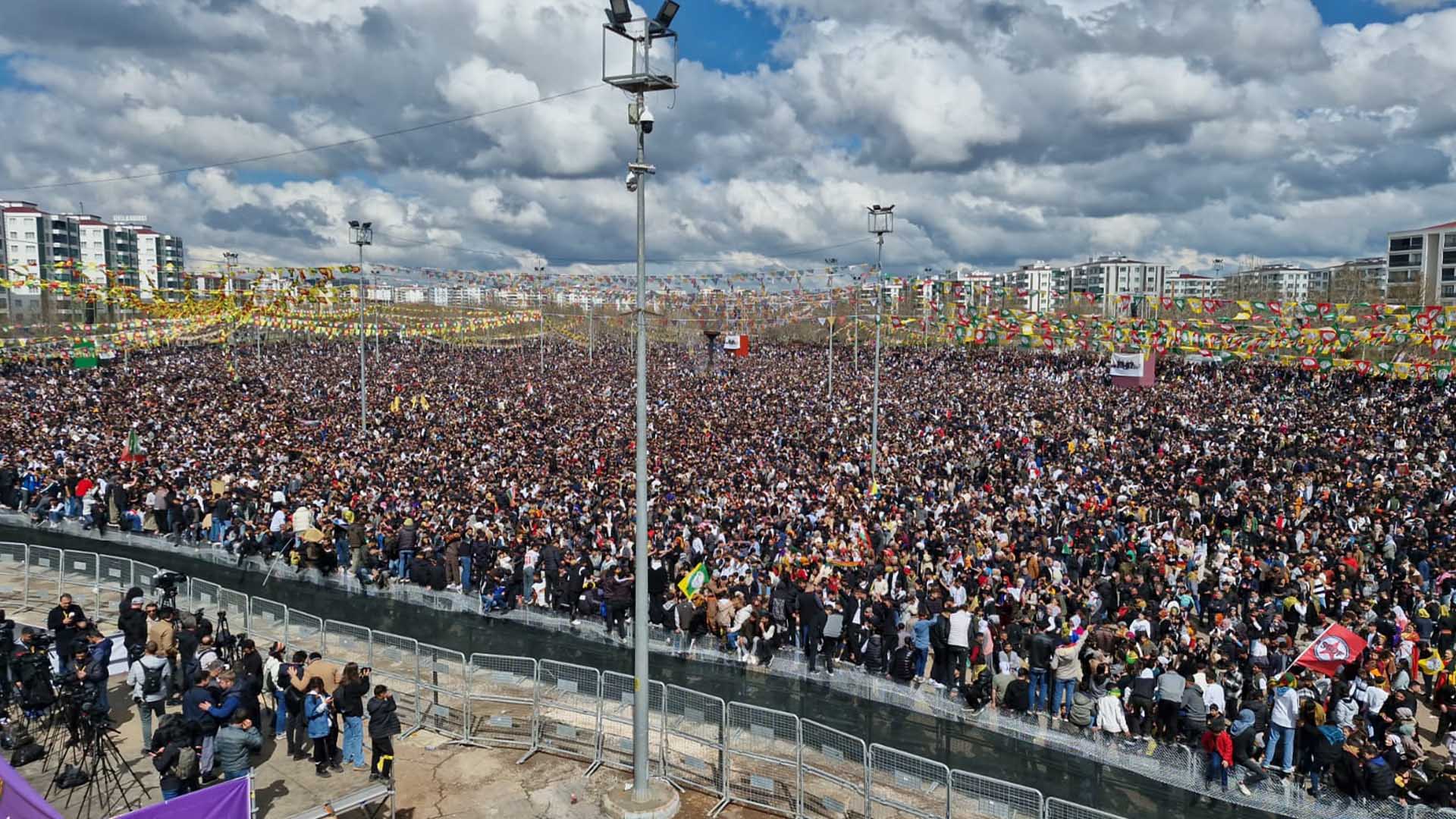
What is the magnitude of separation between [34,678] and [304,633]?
349cm

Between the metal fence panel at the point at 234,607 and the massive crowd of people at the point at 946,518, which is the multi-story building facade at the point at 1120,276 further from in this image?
the metal fence panel at the point at 234,607

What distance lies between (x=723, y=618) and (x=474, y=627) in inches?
148

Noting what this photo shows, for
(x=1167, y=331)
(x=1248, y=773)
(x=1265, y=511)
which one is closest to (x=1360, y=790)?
(x=1248, y=773)

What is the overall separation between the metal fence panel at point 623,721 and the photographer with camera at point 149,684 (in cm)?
485

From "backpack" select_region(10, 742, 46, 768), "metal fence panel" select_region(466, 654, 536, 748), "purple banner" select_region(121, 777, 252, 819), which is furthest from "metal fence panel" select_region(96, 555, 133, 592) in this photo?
"purple banner" select_region(121, 777, 252, 819)

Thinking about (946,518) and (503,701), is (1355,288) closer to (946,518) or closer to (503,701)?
(946,518)

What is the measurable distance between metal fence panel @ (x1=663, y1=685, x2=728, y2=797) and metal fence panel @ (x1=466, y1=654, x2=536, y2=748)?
1683 mm

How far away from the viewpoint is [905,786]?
8.55 metres

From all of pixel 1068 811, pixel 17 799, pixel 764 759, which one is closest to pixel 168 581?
pixel 17 799

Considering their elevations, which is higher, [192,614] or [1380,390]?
[1380,390]

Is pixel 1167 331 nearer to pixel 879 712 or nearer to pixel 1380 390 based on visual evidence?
pixel 1380 390

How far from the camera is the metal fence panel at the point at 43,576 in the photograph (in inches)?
625

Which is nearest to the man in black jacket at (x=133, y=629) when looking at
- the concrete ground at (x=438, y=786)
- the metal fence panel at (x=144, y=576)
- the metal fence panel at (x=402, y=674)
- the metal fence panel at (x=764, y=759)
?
the concrete ground at (x=438, y=786)

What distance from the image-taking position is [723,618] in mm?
12555
